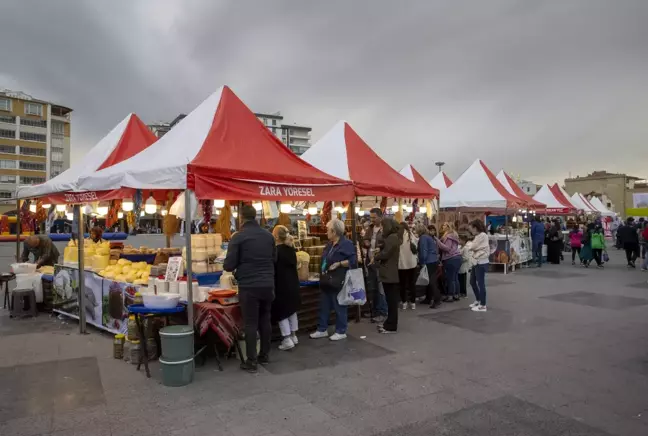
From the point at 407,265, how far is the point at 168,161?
5.04 metres

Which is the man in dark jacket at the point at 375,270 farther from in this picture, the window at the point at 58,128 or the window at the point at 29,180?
the window at the point at 58,128

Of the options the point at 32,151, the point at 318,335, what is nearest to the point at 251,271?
the point at 318,335

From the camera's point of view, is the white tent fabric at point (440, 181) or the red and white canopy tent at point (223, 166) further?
the white tent fabric at point (440, 181)

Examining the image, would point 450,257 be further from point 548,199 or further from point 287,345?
point 548,199

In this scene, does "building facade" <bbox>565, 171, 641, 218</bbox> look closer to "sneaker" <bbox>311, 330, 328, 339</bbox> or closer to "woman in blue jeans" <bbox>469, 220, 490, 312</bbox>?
"woman in blue jeans" <bbox>469, 220, 490, 312</bbox>

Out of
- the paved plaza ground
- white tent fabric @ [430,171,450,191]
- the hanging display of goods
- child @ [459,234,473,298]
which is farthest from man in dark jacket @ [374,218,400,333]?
white tent fabric @ [430,171,450,191]

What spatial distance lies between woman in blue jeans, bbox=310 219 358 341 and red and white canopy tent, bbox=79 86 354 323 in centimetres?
73

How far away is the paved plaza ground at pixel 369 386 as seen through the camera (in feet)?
13.5

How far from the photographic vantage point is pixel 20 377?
212 inches

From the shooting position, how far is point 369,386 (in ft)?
16.7

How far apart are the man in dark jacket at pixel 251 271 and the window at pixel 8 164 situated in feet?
291

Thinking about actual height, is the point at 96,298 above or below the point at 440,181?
below

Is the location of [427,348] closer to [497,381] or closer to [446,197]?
[497,381]

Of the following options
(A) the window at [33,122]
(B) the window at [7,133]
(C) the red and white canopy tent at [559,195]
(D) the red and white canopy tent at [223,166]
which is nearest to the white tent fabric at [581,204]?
(C) the red and white canopy tent at [559,195]
